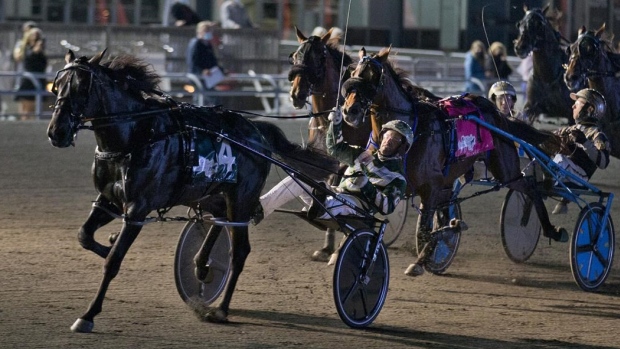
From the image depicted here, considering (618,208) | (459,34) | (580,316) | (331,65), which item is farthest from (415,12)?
(580,316)

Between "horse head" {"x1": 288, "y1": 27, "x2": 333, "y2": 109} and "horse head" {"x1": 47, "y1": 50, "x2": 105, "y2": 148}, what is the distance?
300cm

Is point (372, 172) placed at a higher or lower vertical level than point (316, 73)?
lower

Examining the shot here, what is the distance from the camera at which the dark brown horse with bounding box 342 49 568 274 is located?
743 cm

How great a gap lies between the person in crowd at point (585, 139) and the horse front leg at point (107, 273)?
3.65 m

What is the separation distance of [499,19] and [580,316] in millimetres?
17956

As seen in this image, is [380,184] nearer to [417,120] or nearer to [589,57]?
[417,120]

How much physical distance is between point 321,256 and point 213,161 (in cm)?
233

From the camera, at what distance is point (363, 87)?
7.41m

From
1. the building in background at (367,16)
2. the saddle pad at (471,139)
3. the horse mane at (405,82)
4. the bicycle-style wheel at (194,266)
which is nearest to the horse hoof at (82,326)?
the bicycle-style wheel at (194,266)

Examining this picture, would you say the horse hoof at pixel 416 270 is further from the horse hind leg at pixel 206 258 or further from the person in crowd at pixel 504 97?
the person in crowd at pixel 504 97

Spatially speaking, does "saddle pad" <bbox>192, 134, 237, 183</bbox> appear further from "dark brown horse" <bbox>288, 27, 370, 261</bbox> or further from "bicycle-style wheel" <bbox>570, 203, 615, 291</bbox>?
"bicycle-style wheel" <bbox>570, 203, 615, 291</bbox>

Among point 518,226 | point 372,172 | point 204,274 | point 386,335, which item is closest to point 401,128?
point 372,172

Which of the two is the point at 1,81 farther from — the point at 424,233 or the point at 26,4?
the point at 424,233

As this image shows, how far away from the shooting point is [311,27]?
949 inches
